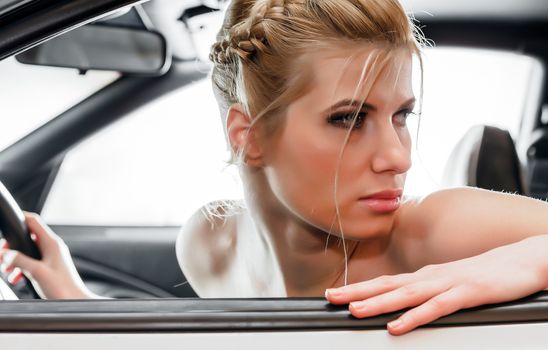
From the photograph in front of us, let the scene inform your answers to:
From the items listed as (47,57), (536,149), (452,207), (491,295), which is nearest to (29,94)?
(47,57)

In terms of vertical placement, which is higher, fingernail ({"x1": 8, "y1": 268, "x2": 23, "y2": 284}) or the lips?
the lips

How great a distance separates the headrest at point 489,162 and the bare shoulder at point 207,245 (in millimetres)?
659

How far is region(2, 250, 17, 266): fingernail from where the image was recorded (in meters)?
1.58

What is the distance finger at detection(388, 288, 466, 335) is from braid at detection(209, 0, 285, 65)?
2.28 feet

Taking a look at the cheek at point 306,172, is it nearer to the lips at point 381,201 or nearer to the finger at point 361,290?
the lips at point 381,201

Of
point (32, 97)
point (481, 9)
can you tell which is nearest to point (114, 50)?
point (32, 97)

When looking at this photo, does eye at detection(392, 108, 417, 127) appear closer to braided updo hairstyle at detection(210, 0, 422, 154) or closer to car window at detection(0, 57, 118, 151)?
braided updo hairstyle at detection(210, 0, 422, 154)

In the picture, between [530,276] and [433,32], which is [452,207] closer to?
[530,276]

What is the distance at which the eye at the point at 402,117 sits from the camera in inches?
52.1

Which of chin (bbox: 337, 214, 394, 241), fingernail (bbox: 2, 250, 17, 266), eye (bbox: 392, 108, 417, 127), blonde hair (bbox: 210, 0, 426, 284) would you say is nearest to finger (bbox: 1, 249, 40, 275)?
fingernail (bbox: 2, 250, 17, 266)

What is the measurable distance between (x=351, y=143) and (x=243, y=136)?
28 centimetres

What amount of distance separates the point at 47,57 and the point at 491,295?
3.87ft

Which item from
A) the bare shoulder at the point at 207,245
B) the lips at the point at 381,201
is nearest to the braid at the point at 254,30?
the lips at the point at 381,201

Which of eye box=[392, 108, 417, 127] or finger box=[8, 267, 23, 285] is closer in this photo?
eye box=[392, 108, 417, 127]
